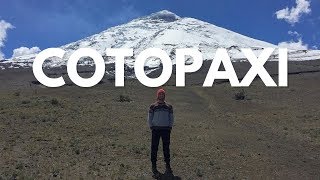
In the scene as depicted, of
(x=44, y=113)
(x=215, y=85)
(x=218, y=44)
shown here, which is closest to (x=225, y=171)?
(x=44, y=113)

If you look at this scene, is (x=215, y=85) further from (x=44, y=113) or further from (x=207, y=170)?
(x=207, y=170)

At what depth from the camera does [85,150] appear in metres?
19.9

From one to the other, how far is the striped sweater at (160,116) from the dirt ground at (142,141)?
1.53 m

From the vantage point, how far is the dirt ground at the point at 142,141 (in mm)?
17500

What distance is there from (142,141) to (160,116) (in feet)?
20.2

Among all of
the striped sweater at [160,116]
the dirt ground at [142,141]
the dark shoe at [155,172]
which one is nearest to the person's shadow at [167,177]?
the dark shoe at [155,172]

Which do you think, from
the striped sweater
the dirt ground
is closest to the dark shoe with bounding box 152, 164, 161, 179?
the dirt ground

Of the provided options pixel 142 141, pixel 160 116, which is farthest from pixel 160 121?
pixel 142 141

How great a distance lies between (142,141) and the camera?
2244cm

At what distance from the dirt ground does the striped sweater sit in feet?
5.01

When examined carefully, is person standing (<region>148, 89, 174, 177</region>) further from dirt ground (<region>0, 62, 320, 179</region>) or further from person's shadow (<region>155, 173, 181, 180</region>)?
dirt ground (<region>0, 62, 320, 179</region>)

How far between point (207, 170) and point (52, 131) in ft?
28.9

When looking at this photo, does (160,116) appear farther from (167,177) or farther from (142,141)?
(142,141)

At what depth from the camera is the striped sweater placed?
16.5 metres
